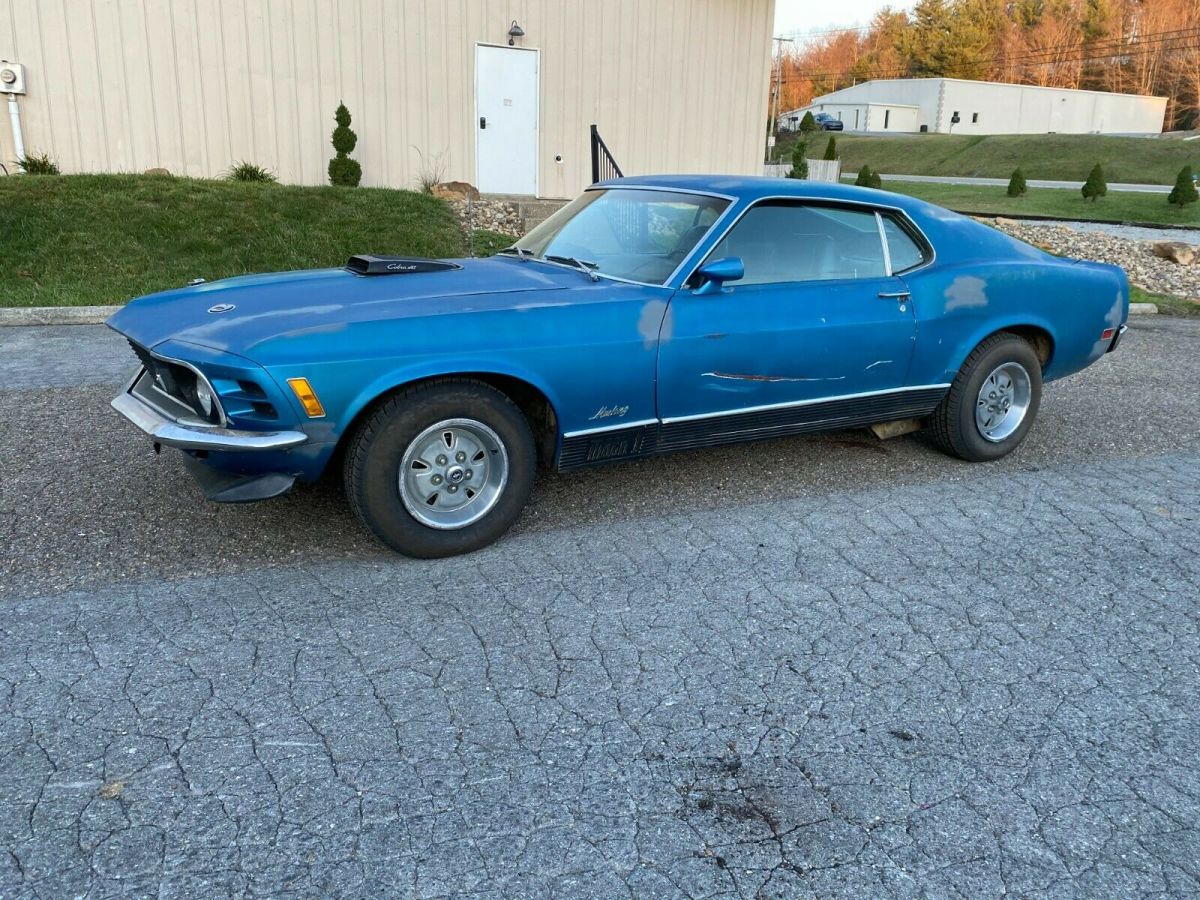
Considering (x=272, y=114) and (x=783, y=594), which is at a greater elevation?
(x=272, y=114)

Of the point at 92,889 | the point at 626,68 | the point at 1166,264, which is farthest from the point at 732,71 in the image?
the point at 92,889

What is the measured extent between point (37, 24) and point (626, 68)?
856cm

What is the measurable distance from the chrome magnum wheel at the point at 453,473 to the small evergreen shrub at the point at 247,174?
36.4 feet

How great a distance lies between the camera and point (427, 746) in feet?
8.91

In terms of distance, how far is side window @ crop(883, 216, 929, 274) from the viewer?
16.4 ft

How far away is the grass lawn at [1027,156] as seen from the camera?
40.7m

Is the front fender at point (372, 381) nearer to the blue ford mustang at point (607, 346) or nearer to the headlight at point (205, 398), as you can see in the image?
the blue ford mustang at point (607, 346)

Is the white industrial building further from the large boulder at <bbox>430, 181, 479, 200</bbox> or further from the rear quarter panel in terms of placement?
the rear quarter panel

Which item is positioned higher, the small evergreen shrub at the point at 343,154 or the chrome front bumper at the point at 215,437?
the small evergreen shrub at the point at 343,154

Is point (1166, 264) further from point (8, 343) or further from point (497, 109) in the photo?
point (8, 343)

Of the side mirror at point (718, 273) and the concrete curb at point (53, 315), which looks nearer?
the side mirror at point (718, 273)

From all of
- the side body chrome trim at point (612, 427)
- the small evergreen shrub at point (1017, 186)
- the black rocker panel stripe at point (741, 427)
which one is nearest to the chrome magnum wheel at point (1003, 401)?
the black rocker panel stripe at point (741, 427)

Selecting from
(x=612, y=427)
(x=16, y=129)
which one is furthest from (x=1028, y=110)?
(x=612, y=427)

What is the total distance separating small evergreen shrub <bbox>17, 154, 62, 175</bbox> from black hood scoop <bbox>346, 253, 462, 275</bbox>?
11.0m
